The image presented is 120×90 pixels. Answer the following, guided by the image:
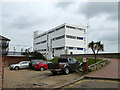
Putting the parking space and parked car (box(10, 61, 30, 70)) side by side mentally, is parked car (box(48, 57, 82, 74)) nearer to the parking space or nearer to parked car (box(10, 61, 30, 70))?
the parking space

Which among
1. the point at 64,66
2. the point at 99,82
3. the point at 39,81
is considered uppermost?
the point at 64,66

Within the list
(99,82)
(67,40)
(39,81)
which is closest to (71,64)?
(39,81)

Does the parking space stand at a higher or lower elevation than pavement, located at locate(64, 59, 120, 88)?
lower

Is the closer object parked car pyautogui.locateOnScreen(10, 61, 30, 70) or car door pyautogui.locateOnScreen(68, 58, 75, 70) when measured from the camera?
car door pyautogui.locateOnScreen(68, 58, 75, 70)

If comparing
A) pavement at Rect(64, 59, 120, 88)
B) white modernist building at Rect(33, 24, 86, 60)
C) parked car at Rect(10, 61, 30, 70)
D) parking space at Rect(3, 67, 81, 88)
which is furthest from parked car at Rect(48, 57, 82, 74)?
white modernist building at Rect(33, 24, 86, 60)

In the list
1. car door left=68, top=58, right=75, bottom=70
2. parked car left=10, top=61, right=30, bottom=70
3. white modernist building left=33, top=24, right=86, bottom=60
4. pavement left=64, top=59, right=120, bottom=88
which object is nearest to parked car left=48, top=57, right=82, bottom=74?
car door left=68, top=58, right=75, bottom=70

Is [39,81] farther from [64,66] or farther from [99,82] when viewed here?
[99,82]

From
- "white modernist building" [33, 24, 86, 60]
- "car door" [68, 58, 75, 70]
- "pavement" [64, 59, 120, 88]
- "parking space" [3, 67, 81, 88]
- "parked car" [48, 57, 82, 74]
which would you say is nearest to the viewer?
"pavement" [64, 59, 120, 88]

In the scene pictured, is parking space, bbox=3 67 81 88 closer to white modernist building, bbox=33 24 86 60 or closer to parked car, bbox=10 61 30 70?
parked car, bbox=10 61 30 70

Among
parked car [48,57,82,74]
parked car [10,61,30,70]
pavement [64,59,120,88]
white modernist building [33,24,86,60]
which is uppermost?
white modernist building [33,24,86,60]

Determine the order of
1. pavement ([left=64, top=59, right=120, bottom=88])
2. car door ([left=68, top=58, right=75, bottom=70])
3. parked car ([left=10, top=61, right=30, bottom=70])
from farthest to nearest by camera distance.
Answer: parked car ([left=10, top=61, right=30, bottom=70]) → car door ([left=68, top=58, right=75, bottom=70]) → pavement ([left=64, top=59, right=120, bottom=88])

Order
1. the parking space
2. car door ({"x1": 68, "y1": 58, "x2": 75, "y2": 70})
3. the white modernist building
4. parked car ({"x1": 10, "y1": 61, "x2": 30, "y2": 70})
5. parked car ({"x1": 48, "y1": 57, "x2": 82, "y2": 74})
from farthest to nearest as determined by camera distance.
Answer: the white modernist building → parked car ({"x1": 10, "y1": 61, "x2": 30, "y2": 70}) → car door ({"x1": 68, "y1": 58, "x2": 75, "y2": 70}) → parked car ({"x1": 48, "y1": 57, "x2": 82, "y2": 74}) → the parking space

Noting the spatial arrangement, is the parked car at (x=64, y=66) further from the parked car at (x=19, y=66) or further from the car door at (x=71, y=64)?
the parked car at (x=19, y=66)

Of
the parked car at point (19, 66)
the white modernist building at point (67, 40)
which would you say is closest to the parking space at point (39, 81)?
the parked car at point (19, 66)
